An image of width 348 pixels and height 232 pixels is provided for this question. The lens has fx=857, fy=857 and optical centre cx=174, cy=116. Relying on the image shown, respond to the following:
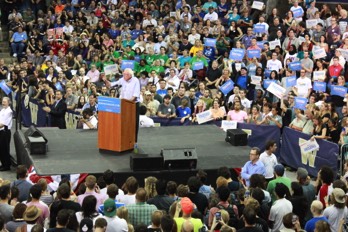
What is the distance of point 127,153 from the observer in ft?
56.3

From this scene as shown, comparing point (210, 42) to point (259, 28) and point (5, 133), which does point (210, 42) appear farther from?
point (5, 133)

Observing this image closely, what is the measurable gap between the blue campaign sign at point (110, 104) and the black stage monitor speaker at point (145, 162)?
1.25 meters

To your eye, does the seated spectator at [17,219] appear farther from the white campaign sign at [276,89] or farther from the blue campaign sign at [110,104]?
the white campaign sign at [276,89]

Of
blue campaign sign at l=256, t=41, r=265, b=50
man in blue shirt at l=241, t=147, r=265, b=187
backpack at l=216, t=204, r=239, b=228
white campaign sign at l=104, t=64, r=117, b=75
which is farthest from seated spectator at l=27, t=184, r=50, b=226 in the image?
blue campaign sign at l=256, t=41, r=265, b=50

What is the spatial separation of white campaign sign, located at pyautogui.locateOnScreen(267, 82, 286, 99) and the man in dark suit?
5.34m

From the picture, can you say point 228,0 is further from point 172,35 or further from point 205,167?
point 205,167

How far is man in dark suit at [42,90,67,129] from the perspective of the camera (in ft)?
72.9

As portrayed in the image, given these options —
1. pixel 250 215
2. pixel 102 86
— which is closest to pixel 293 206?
pixel 250 215

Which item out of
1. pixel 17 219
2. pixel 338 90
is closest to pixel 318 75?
pixel 338 90

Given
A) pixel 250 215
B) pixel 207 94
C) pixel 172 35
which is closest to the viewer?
pixel 250 215

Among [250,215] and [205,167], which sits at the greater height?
[250,215]

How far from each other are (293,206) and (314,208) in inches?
35.7

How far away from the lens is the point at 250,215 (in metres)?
10.6

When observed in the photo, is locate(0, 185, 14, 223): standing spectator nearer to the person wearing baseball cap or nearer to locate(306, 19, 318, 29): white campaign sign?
the person wearing baseball cap
